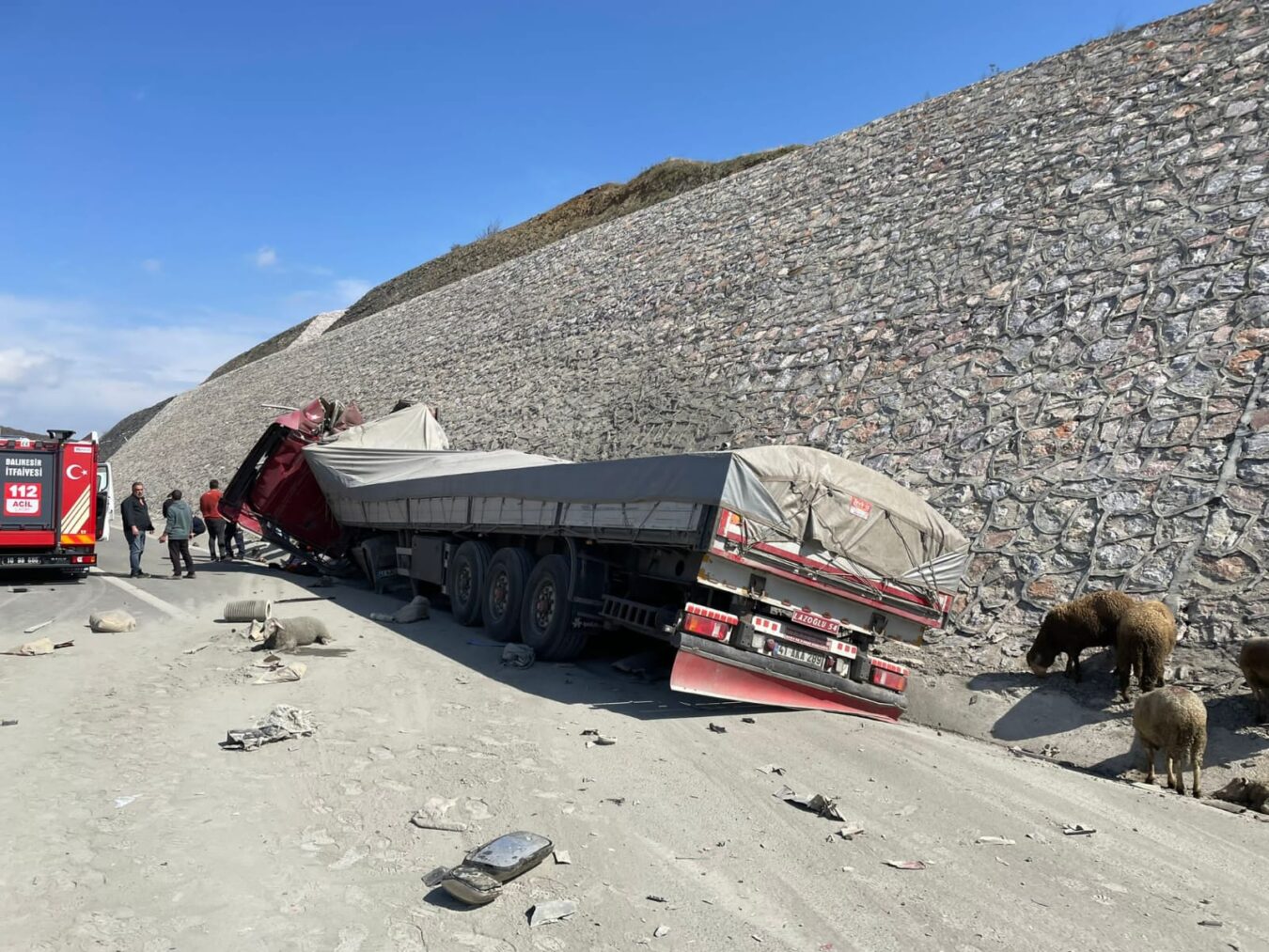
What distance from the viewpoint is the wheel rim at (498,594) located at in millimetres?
10430

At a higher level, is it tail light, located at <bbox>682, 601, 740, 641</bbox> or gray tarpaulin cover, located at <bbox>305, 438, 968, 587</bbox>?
gray tarpaulin cover, located at <bbox>305, 438, 968, 587</bbox>

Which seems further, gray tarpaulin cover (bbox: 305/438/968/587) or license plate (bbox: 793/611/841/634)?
license plate (bbox: 793/611/841/634)

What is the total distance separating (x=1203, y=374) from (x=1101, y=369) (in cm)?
112

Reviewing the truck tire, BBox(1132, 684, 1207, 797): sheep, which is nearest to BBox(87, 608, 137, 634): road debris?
the truck tire

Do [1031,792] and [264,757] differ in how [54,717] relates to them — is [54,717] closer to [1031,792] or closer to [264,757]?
[264,757]

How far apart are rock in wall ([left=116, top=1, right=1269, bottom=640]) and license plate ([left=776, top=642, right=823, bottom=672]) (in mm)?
2363

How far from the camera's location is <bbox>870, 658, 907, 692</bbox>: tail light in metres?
7.75

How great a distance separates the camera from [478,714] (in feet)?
23.3

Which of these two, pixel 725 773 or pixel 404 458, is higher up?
pixel 404 458

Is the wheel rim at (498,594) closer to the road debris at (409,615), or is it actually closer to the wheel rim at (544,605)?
the wheel rim at (544,605)

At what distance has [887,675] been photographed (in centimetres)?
779

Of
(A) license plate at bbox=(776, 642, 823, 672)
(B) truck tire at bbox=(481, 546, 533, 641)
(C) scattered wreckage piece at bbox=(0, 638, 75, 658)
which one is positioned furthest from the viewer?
(B) truck tire at bbox=(481, 546, 533, 641)

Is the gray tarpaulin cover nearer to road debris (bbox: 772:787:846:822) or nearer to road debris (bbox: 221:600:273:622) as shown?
road debris (bbox: 772:787:846:822)

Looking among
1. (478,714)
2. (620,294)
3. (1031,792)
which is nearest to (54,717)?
(478,714)
